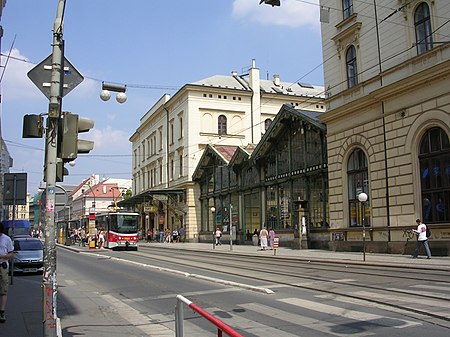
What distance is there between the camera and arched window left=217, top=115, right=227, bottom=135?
55.5 metres

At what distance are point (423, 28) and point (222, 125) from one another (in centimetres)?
3420

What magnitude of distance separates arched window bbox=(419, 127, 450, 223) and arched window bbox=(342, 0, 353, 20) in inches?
375

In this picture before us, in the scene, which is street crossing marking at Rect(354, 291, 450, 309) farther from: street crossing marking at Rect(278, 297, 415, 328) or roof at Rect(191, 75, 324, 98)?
roof at Rect(191, 75, 324, 98)

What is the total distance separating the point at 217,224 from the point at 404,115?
1043 inches

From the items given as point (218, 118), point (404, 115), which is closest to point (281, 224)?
point (404, 115)

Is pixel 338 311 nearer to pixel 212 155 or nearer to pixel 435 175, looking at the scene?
pixel 435 175

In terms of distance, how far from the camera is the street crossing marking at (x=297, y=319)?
24.2 ft

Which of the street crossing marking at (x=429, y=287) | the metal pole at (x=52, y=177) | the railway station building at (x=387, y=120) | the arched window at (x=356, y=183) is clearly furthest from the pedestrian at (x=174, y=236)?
the metal pole at (x=52, y=177)

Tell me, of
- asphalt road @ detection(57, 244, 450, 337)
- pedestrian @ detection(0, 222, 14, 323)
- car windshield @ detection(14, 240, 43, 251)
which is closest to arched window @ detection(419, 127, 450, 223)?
asphalt road @ detection(57, 244, 450, 337)

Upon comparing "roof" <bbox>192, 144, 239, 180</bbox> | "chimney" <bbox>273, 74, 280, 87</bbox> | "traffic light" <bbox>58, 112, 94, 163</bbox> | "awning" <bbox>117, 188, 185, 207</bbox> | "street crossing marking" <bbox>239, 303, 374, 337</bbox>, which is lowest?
"street crossing marking" <bbox>239, 303, 374, 337</bbox>

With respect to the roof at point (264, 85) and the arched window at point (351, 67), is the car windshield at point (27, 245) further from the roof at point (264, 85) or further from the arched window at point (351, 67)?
the roof at point (264, 85)

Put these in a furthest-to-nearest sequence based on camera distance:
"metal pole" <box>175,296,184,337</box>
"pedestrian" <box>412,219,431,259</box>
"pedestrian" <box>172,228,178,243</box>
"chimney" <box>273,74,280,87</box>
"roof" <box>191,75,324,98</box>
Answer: "chimney" <box>273,74,280,87</box>
"roof" <box>191,75,324,98</box>
"pedestrian" <box>172,228,178,243</box>
"pedestrian" <box>412,219,431,259</box>
"metal pole" <box>175,296,184,337</box>

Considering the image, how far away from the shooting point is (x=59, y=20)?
711 centimetres

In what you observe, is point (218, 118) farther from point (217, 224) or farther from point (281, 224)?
point (281, 224)
